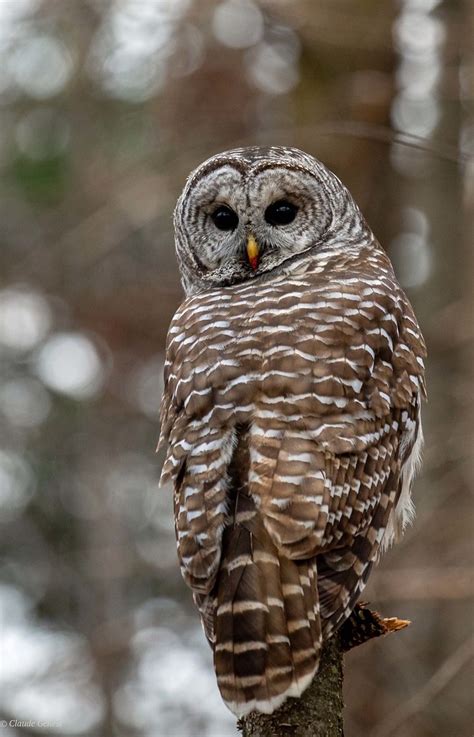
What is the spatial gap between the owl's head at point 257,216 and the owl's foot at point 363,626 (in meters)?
1.71

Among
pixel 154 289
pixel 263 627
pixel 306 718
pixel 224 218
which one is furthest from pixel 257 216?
pixel 154 289

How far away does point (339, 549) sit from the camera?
3.73 m

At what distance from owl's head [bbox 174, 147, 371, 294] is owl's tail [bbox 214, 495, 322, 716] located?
1793 mm

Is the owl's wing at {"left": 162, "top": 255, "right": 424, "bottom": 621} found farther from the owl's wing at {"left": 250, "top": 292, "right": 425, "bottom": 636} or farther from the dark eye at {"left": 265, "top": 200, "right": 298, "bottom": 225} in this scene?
the dark eye at {"left": 265, "top": 200, "right": 298, "bottom": 225}

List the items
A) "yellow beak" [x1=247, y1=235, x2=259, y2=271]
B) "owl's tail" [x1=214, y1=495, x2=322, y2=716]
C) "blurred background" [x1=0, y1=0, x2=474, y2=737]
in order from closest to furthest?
"owl's tail" [x1=214, y1=495, x2=322, y2=716], "yellow beak" [x1=247, y1=235, x2=259, y2=271], "blurred background" [x1=0, y1=0, x2=474, y2=737]

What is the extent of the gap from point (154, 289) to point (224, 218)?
6463mm

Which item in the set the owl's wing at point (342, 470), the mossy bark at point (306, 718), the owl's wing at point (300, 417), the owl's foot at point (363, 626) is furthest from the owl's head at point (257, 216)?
the mossy bark at point (306, 718)

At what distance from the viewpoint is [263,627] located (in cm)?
338

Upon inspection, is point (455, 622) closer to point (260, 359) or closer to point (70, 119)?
point (260, 359)

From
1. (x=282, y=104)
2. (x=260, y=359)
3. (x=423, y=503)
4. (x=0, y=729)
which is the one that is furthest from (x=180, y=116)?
(x=260, y=359)

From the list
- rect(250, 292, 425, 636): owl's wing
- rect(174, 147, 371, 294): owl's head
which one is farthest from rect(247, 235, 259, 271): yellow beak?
rect(250, 292, 425, 636): owl's wing

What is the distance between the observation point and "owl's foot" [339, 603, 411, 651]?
3.88m

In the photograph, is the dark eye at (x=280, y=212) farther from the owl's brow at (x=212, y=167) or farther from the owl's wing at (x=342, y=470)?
the owl's wing at (x=342, y=470)

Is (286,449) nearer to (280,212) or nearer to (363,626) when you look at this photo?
(363,626)
